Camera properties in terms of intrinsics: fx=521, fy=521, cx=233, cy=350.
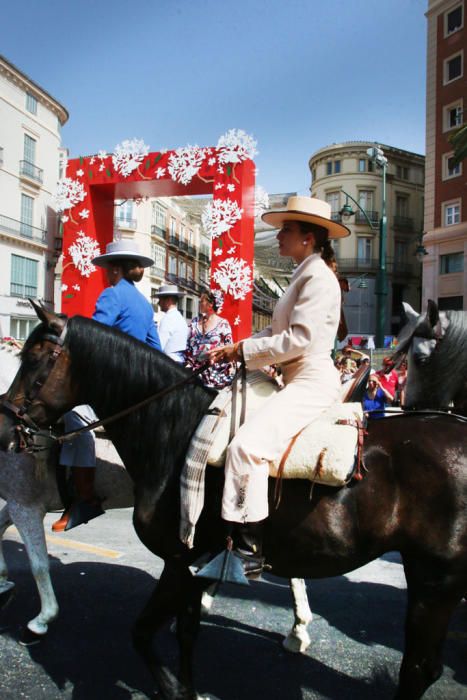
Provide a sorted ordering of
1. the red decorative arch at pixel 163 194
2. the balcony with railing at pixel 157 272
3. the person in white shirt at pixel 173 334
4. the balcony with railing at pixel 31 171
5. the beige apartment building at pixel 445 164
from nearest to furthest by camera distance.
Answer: the person in white shirt at pixel 173 334, the red decorative arch at pixel 163 194, the beige apartment building at pixel 445 164, the balcony with railing at pixel 31 171, the balcony with railing at pixel 157 272

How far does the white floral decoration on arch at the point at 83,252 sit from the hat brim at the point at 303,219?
850cm

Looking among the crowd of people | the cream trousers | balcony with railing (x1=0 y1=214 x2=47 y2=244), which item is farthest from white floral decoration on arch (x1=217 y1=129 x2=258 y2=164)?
balcony with railing (x1=0 y1=214 x2=47 y2=244)

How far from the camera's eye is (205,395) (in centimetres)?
279

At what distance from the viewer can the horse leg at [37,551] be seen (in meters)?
3.42

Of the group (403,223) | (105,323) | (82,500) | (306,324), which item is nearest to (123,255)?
(105,323)

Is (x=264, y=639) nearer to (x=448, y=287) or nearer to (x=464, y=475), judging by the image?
(x=464, y=475)

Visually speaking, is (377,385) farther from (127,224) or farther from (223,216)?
(127,224)

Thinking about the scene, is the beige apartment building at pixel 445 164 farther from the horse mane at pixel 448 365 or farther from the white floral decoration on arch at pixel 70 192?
the horse mane at pixel 448 365

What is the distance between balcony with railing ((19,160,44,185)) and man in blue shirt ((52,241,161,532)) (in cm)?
3539

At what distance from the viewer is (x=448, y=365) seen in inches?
135

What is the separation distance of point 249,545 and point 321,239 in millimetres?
1626

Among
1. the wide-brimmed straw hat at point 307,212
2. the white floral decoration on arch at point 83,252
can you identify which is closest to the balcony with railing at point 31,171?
the white floral decoration on arch at point 83,252

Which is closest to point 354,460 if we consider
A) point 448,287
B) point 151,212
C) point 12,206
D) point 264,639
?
point 264,639

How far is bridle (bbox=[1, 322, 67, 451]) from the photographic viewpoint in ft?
8.52
